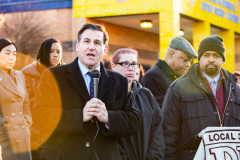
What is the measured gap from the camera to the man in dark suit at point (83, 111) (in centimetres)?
407

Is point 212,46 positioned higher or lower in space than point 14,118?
higher

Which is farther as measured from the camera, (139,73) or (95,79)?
(139,73)

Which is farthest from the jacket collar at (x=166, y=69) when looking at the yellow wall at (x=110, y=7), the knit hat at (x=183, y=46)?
the yellow wall at (x=110, y=7)

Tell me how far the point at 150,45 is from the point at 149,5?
556cm

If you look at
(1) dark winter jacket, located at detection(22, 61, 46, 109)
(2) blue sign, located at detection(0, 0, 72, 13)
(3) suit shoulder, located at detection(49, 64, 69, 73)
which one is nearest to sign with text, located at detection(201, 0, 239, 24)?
(2) blue sign, located at detection(0, 0, 72, 13)

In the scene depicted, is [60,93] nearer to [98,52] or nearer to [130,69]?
[98,52]

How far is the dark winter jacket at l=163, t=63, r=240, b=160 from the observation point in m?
5.93

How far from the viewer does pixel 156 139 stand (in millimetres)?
5625

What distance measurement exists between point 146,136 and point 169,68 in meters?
2.34

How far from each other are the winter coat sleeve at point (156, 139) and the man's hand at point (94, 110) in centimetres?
164

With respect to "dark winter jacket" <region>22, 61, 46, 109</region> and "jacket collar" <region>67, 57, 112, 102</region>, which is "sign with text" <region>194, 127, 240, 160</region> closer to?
"jacket collar" <region>67, 57, 112, 102</region>

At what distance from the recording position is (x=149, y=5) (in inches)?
676

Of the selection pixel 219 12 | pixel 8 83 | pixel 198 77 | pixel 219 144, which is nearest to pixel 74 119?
pixel 219 144

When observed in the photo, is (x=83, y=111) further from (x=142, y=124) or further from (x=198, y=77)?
(x=198, y=77)
